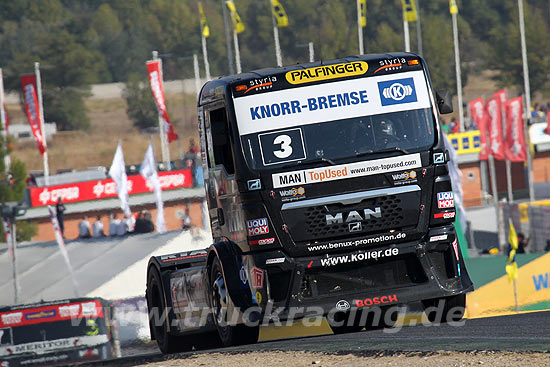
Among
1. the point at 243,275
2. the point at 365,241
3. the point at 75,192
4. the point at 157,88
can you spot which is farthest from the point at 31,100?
the point at 365,241

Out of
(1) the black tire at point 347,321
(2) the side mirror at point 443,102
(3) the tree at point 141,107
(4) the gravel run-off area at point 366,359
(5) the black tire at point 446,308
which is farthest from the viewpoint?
(3) the tree at point 141,107

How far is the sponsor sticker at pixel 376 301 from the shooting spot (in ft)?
37.5

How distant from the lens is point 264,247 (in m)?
11.2

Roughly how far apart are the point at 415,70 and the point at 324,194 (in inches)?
66.5

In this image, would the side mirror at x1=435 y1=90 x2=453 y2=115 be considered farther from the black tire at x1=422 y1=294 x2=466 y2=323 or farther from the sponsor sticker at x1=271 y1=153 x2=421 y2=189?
the black tire at x1=422 y1=294 x2=466 y2=323

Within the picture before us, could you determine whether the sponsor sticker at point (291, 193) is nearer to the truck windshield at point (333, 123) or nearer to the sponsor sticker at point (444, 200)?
the truck windshield at point (333, 123)

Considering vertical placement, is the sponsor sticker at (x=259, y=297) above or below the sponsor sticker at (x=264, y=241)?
below

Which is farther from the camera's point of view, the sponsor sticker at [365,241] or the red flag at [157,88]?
the red flag at [157,88]

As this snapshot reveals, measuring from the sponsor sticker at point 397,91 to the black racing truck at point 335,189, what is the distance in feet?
0.04

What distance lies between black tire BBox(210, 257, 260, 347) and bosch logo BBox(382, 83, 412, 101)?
8.55ft

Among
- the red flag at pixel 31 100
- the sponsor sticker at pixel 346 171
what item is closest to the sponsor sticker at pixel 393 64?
the sponsor sticker at pixel 346 171

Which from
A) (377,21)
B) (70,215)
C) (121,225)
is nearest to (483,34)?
(377,21)

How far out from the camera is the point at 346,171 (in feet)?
36.6

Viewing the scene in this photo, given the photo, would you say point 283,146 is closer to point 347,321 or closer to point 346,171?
point 346,171
